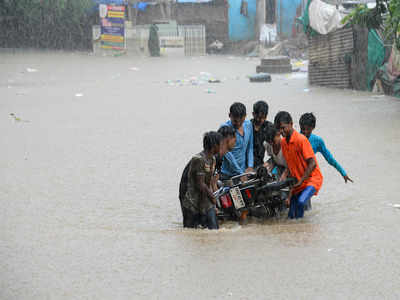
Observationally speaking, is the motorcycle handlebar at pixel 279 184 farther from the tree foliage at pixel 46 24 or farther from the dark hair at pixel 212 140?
the tree foliage at pixel 46 24

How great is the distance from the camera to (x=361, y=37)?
18.6 m

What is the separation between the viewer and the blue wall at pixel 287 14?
4272 cm

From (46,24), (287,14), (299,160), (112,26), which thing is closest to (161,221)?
(299,160)

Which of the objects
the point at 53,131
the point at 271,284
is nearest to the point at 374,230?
the point at 271,284

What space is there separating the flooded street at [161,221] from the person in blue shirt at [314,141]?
478mm

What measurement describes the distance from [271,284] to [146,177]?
419 centimetres

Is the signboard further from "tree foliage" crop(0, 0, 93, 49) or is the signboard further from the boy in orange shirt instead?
the boy in orange shirt

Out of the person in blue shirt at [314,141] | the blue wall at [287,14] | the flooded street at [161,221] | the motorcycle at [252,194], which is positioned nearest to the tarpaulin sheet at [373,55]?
the flooded street at [161,221]

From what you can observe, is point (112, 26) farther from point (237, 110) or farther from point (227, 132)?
point (227, 132)

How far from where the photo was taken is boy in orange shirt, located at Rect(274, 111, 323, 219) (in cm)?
493

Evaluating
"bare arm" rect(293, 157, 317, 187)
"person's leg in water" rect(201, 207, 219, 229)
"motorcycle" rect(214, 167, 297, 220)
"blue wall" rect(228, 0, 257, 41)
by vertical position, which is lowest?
"person's leg in water" rect(201, 207, 219, 229)

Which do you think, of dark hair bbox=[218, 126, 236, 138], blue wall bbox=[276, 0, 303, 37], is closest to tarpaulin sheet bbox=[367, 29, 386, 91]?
dark hair bbox=[218, 126, 236, 138]

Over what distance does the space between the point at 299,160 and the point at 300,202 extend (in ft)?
1.19

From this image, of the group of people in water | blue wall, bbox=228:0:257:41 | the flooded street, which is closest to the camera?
the flooded street
